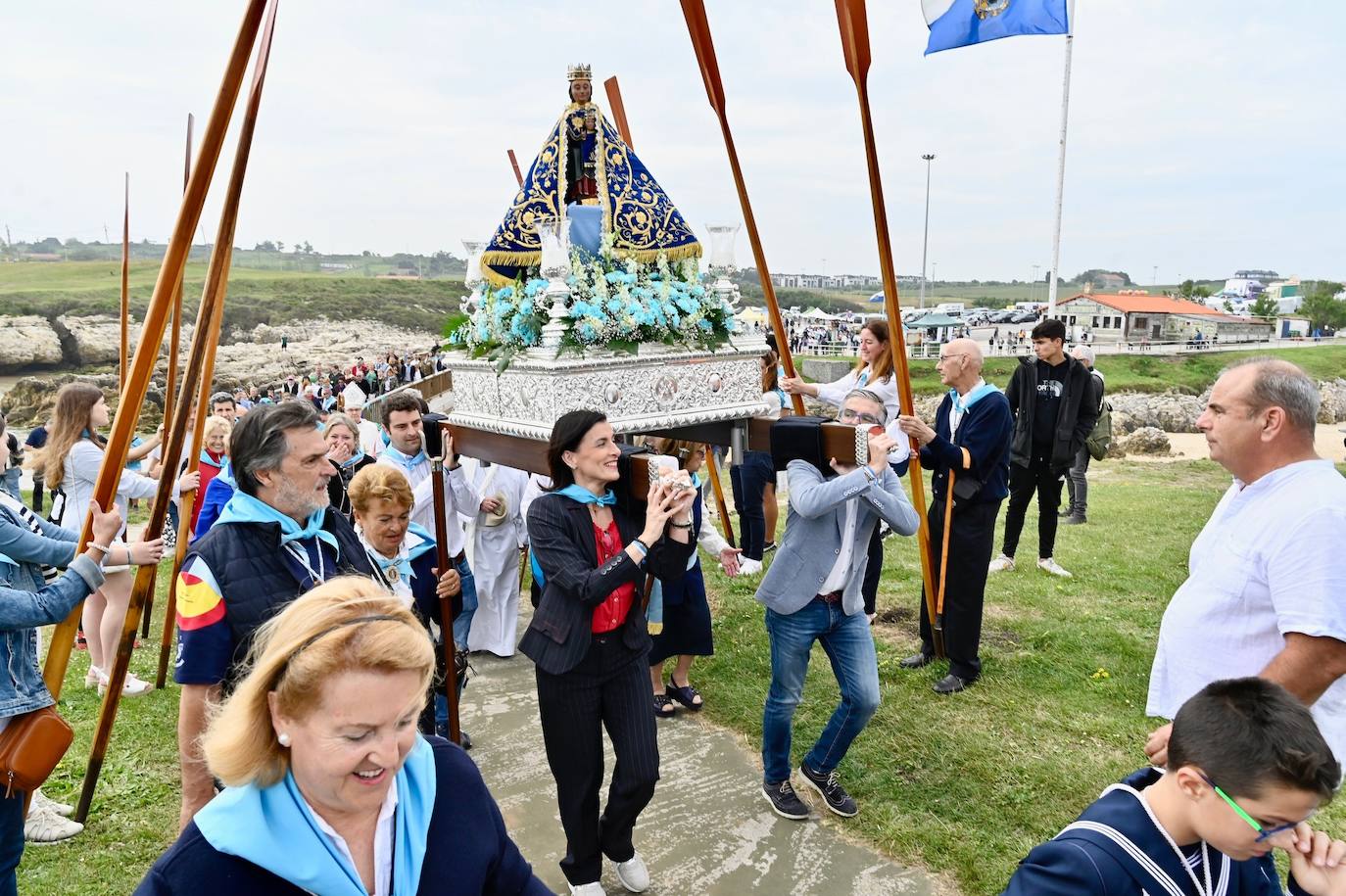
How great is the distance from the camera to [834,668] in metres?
4.15

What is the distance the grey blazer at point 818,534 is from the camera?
12.6 feet

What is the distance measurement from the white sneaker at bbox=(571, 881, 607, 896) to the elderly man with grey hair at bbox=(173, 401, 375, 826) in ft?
4.80

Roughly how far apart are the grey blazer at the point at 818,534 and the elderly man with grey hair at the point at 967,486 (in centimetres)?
124

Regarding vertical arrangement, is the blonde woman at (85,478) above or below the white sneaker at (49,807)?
above

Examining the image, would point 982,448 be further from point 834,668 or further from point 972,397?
point 834,668

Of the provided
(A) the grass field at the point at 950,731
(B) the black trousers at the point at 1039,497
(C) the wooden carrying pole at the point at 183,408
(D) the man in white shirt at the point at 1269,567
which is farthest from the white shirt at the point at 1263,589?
(B) the black trousers at the point at 1039,497

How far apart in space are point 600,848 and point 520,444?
6.14 feet

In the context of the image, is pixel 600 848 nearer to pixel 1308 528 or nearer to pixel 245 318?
pixel 1308 528

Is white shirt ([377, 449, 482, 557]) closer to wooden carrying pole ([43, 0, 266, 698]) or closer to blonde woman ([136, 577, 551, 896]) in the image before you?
wooden carrying pole ([43, 0, 266, 698])

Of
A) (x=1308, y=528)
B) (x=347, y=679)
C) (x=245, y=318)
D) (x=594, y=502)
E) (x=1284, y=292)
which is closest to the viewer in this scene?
(x=347, y=679)

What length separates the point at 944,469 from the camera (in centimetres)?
565

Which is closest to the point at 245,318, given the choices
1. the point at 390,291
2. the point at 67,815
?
the point at 390,291

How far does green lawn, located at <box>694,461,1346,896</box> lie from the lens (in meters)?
4.07

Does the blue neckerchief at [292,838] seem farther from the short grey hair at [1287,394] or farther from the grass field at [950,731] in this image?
the grass field at [950,731]
